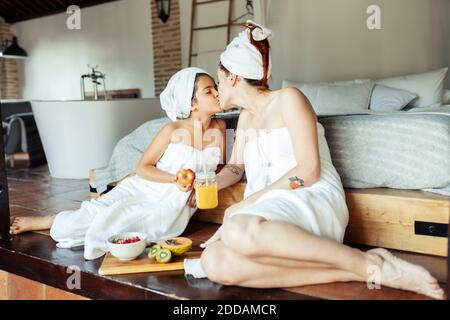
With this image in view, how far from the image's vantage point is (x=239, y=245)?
4.84ft

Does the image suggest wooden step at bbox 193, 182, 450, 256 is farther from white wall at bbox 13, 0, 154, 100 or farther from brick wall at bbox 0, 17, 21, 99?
brick wall at bbox 0, 17, 21, 99

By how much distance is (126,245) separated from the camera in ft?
5.88

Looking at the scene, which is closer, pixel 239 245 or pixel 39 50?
pixel 239 245

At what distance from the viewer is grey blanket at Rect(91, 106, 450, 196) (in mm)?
1876

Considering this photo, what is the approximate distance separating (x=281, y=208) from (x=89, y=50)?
7.06 metres

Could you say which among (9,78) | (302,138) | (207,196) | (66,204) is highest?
(9,78)

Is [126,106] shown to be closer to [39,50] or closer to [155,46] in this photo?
[155,46]

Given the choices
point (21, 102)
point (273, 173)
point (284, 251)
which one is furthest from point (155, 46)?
point (284, 251)

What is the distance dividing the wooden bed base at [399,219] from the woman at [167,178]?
0.75 meters

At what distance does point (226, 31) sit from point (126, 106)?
2.01m

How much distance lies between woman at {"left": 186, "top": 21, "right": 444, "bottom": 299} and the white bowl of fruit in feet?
0.80

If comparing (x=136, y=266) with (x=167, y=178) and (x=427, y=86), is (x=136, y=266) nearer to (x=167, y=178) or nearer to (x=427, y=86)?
(x=167, y=178)

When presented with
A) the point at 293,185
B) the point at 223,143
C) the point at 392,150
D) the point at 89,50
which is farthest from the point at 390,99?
the point at 89,50

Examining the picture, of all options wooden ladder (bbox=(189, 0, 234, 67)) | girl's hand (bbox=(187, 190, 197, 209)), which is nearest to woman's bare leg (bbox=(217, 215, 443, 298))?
girl's hand (bbox=(187, 190, 197, 209))
